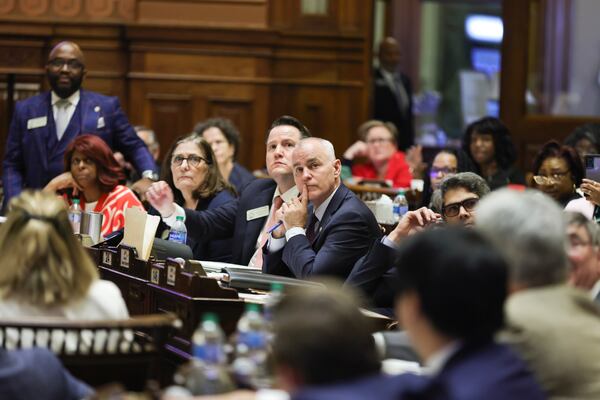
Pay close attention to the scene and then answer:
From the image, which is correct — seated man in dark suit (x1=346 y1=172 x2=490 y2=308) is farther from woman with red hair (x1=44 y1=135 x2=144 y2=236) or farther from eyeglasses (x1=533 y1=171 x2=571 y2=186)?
woman with red hair (x1=44 y1=135 x2=144 y2=236)

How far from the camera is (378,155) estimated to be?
28.9 ft

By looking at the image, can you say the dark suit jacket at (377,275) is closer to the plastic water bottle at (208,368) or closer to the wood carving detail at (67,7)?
the plastic water bottle at (208,368)

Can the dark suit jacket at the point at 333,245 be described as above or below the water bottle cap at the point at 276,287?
above

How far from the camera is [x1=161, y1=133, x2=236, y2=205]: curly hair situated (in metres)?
5.91

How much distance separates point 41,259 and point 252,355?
0.62 metres

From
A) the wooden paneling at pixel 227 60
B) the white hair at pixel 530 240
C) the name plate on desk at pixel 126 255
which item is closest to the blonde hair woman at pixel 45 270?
the white hair at pixel 530 240

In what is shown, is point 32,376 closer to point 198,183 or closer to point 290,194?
point 290,194

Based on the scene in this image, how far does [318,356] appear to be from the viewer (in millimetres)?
2178

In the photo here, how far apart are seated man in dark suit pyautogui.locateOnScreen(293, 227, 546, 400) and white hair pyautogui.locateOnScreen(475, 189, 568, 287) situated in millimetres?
295

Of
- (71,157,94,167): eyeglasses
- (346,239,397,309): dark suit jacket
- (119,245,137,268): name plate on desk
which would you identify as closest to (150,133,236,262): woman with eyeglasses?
(71,157,94,167): eyeglasses

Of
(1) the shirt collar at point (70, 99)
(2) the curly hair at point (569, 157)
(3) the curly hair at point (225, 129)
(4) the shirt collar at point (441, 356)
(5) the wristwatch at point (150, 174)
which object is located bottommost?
(4) the shirt collar at point (441, 356)

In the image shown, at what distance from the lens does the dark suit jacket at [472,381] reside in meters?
2.23

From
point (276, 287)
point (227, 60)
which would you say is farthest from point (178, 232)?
point (227, 60)

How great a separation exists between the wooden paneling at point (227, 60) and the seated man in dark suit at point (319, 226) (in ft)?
14.7
